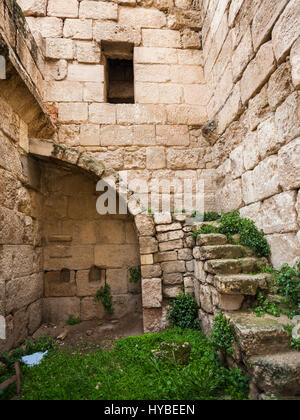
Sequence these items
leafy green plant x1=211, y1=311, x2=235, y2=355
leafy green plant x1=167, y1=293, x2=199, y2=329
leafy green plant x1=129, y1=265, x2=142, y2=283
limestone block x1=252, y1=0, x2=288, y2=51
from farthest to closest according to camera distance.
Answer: leafy green plant x1=129, y1=265, x2=142, y2=283 < leafy green plant x1=167, y1=293, x2=199, y2=329 < limestone block x1=252, y1=0, x2=288, y2=51 < leafy green plant x1=211, y1=311, x2=235, y2=355

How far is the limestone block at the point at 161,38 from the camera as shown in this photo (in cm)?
530

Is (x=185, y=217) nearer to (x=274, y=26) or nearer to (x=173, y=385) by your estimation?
(x=173, y=385)

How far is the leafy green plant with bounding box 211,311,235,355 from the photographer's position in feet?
8.07

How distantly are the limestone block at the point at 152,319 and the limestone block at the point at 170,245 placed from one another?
0.92 meters

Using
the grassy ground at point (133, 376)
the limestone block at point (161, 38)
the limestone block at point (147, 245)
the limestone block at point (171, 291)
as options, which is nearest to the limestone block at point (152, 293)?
the limestone block at point (171, 291)

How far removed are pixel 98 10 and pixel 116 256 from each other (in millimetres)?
5089

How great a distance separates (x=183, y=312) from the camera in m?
3.77

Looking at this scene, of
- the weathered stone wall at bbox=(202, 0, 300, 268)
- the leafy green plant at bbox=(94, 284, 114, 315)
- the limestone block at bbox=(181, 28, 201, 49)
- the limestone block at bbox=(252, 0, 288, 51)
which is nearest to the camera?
the weathered stone wall at bbox=(202, 0, 300, 268)

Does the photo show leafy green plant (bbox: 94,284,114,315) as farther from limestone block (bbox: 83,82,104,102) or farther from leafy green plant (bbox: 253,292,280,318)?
limestone block (bbox: 83,82,104,102)

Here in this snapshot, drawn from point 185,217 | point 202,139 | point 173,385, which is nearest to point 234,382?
point 173,385

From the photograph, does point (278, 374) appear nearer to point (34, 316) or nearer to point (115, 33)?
point (34, 316)

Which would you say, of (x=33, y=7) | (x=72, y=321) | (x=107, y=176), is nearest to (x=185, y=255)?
(x=107, y=176)

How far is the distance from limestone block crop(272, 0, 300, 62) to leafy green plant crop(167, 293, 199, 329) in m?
3.35

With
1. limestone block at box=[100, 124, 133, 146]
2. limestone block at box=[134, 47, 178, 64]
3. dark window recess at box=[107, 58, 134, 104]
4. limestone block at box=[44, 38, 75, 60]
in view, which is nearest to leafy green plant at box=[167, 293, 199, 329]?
limestone block at box=[100, 124, 133, 146]
